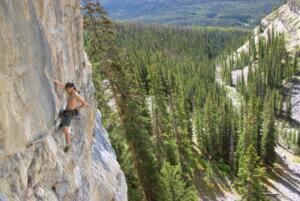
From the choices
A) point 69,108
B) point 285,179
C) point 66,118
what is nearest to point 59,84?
point 69,108

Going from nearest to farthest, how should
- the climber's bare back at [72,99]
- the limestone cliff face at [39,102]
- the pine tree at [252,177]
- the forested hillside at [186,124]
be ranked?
the limestone cliff face at [39,102] < the climber's bare back at [72,99] < the forested hillside at [186,124] < the pine tree at [252,177]

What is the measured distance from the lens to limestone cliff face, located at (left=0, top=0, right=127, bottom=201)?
21.9 ft

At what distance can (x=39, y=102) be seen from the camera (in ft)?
26.2

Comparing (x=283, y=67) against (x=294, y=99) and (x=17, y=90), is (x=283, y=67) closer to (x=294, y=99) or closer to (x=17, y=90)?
(x=294, y=99)

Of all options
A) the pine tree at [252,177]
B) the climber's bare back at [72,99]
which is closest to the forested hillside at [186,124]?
the pine tree at [252,177]

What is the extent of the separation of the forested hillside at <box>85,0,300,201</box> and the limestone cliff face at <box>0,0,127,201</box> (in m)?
Result: 8.26

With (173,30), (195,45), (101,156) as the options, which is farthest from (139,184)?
(173,30)

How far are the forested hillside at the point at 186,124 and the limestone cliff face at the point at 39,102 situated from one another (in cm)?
→ 826

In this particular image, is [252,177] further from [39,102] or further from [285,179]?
[285,179]

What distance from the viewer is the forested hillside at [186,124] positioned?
20438 millimetres

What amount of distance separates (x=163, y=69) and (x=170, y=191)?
54992 millimetres

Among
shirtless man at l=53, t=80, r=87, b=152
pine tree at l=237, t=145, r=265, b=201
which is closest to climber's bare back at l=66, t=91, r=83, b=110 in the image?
shirtless man at l=53, t=80, r=87, b=152

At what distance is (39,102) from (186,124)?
39297 mm

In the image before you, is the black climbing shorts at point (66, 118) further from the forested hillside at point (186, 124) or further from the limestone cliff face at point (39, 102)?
the forested hillside at point (186, 124)
